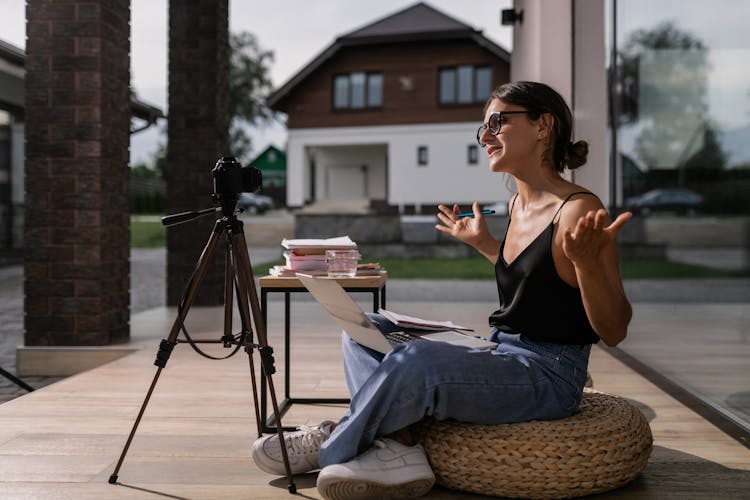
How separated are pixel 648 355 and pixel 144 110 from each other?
8380 millimetres

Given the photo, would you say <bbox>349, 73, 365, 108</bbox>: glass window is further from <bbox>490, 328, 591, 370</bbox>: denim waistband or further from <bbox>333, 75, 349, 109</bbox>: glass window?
<bbox>490, 328, 591, 370</bbox>: denim waistband

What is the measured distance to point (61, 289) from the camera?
4371 millimetres

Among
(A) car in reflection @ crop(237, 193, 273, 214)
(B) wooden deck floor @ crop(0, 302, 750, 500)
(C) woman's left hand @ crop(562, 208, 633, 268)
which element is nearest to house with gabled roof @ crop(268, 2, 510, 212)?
(A) car in reflection @ crop(237, 193, 273, 214)

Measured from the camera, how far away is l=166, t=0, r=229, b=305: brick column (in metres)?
6.55

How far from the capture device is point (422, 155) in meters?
20.7

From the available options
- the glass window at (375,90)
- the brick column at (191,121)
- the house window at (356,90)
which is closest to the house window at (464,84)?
the glass window at (375,90)

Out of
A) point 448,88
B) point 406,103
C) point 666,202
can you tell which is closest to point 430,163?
point 406,103

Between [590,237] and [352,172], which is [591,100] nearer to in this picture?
[590,237]

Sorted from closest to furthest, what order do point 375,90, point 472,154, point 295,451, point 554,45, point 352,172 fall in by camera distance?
point 295,451, point 554,45, point 472,154, point 375,90, point 352,172

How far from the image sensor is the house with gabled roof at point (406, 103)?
2000 centimetres

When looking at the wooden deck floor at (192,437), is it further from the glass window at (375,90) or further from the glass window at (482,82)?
the glass window at (375,90)

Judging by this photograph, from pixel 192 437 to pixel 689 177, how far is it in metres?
2.83

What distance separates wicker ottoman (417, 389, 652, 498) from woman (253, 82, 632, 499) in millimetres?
50

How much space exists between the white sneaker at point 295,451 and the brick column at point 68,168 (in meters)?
2.59
